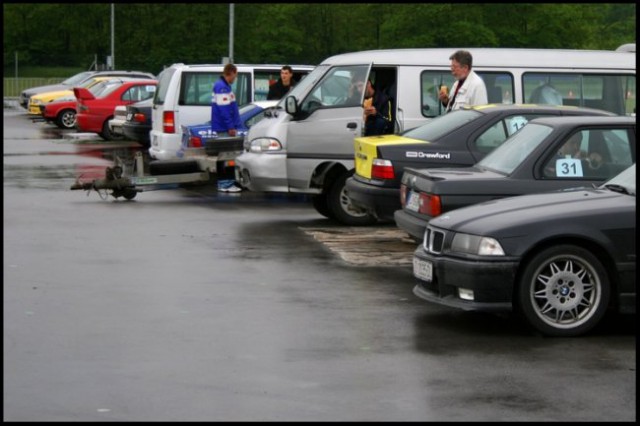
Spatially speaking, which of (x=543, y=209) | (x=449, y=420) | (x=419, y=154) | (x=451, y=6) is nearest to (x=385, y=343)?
(x=543, y=209)

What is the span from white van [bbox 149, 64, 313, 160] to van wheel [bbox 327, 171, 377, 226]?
5.99m

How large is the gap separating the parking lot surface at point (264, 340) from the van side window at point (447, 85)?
1.96 metres

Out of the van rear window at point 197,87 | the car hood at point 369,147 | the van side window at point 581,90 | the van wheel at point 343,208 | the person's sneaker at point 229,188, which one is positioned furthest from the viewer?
the van rear window at point 197,87

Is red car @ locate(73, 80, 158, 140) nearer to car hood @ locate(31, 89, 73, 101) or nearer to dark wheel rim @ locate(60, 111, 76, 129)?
dark wheel rim @ locate(60, 111, 76, 129)

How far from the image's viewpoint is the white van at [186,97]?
21.8 meters

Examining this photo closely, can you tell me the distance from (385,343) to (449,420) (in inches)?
83.6

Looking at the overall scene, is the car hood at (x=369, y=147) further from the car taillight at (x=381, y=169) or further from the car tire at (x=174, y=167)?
the car tire at (x=174, y=167)

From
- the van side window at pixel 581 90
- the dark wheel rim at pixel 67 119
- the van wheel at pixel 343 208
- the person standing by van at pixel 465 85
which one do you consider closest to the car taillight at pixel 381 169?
the person standing by van at pixel 465 85

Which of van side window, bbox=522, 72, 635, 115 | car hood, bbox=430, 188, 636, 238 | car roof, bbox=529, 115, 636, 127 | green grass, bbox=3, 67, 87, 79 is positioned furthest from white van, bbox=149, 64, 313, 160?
green grass, bbox=3, 67, 87, 79

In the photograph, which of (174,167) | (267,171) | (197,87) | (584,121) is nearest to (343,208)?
(267,171)

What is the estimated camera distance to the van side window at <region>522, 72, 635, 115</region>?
54.4ft

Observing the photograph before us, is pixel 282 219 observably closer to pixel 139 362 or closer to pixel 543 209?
pixel 543 209

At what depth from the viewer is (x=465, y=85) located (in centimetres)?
1532

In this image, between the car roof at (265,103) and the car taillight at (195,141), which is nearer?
the car taillight at (195,141)
